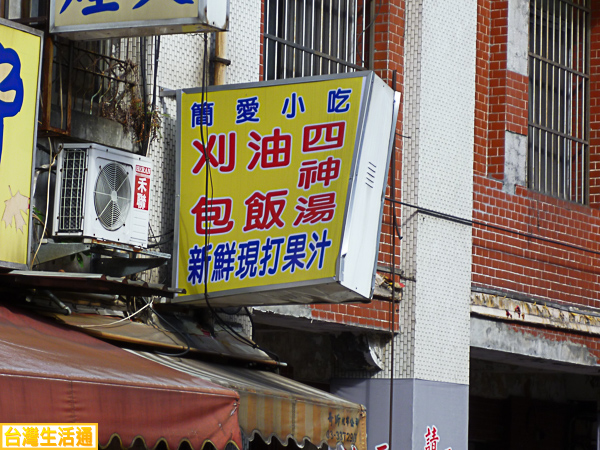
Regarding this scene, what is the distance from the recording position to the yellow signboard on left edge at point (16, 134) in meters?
7.73

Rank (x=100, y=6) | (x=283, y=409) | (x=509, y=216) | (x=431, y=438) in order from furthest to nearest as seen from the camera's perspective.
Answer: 1. (x=509, y=216)
2. (x=431, y=438)
3. (x=283, y=409)
4. (x=100, y=6)

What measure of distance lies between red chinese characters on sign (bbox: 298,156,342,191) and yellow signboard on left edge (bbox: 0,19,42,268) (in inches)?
76.2

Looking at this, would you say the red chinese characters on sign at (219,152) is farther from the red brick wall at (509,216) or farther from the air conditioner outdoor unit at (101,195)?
the red brick wall at (509,216)

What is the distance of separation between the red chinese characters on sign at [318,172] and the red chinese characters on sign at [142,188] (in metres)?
1.16

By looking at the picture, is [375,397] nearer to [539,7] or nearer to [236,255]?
[236,255]

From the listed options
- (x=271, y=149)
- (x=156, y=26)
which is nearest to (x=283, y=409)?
(x=271, y=149)

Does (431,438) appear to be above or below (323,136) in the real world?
below

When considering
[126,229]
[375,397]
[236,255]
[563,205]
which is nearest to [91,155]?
[126,229]

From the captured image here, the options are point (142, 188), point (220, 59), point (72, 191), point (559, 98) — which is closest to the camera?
point (72, 191)

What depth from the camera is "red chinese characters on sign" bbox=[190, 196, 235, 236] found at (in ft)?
28.7

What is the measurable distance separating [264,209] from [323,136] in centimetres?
69

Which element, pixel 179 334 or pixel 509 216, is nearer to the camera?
pixel 179 334

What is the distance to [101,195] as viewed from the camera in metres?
8.45

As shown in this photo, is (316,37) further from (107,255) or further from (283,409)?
(283,409)
